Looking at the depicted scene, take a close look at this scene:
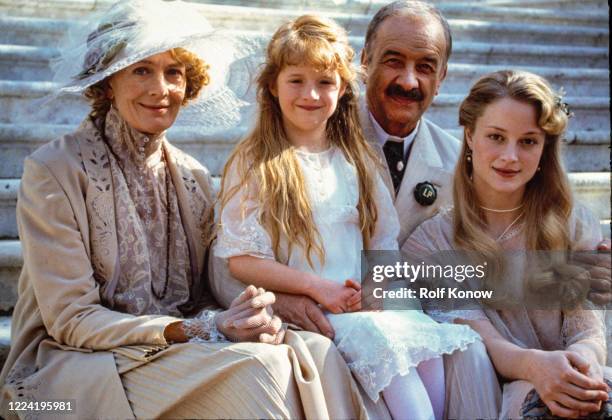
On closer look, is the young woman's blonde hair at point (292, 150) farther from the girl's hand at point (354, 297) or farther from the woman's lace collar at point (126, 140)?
the woman's lace collar at point (126, 140)

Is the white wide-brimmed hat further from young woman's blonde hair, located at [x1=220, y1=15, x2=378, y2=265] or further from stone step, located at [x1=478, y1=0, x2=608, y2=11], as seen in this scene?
stone step, located at [x1=478, y1=0, x2=608, y2=11]

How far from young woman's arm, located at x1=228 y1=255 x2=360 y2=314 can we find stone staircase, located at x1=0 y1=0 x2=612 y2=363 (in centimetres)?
66

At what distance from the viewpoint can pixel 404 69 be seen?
3254 mm

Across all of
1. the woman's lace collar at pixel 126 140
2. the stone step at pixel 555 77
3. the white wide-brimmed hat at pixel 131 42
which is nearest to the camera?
the white wide-brimmed hat at pixel 131 42

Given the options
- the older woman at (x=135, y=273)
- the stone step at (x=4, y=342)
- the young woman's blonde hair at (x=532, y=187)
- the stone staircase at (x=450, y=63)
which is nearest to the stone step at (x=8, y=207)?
the stone staircase at (x=450, y=63)

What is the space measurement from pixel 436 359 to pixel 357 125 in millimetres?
912

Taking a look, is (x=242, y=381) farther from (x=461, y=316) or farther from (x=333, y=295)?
(x=461, y=316)

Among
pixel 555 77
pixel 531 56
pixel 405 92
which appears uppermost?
pixel 531 56

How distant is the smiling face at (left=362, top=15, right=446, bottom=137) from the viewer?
3.25m

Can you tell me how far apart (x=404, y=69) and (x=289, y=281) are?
1.05 meters

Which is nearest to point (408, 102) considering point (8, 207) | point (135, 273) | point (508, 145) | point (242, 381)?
point (508, 145)

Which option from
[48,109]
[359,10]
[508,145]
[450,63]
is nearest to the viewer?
[508,145]

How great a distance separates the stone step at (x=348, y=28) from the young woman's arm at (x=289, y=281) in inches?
89.1

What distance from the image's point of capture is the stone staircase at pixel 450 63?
3.72m
